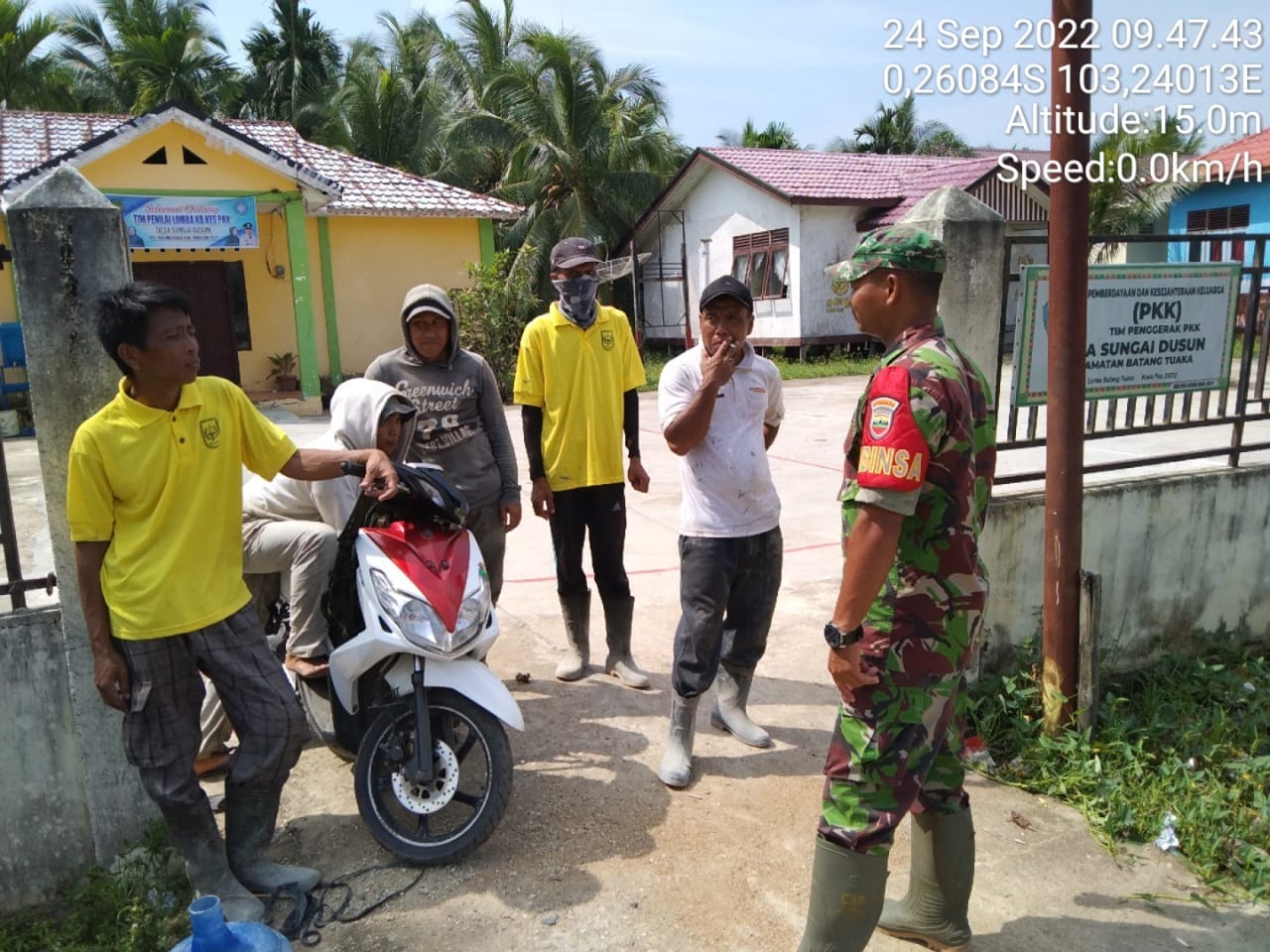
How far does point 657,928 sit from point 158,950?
1356 mm

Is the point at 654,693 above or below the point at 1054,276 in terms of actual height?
below

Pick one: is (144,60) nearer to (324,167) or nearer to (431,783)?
(324,167)

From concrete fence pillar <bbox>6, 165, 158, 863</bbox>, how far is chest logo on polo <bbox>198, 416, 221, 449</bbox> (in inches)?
15.3

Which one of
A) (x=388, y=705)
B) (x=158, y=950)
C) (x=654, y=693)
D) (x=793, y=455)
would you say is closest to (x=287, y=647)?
(x=388, y=705)

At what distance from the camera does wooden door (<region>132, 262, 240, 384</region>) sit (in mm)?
14859

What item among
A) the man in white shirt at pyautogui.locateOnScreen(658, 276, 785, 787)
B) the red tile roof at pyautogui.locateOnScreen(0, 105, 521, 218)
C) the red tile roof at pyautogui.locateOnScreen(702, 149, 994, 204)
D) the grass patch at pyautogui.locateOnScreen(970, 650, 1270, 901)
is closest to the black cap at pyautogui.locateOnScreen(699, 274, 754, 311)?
the man in white shirt at pyautogui.locateOnScreen(658, 276, 785, 787)

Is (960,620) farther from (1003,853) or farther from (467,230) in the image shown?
(467,230)

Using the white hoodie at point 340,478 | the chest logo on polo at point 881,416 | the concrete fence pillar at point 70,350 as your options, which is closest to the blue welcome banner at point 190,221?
the white hoodie at point 340,478

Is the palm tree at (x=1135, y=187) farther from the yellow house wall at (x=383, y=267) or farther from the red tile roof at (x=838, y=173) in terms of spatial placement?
the yellow house wall at (x=383, y=267)

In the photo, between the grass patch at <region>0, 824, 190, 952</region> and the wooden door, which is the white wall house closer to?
the wooden door

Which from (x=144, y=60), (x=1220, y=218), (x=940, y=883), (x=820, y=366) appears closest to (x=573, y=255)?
(x=940, y=883)

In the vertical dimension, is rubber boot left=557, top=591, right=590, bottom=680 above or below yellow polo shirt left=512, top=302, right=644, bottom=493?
below

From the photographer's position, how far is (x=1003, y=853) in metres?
3.01

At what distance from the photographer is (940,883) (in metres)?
2.46
